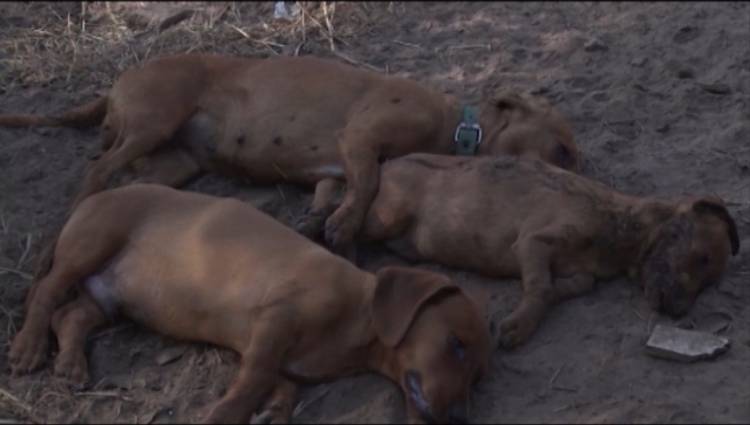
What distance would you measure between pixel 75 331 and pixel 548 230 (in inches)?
86.2

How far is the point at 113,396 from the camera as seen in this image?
5.82 metres

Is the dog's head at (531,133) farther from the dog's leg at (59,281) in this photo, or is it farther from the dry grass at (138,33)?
the dog's leg at (59,281)

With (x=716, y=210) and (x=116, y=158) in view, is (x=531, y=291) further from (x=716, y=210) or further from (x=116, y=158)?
(x=116, y=158)

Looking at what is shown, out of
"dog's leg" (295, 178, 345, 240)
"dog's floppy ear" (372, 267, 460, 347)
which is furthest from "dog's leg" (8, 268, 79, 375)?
"dog's floppy ear" (372, 267, 460, 347)

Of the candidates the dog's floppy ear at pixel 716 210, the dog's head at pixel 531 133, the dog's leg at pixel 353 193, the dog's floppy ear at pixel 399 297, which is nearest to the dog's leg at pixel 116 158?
the dog's leg at pixel 353 193

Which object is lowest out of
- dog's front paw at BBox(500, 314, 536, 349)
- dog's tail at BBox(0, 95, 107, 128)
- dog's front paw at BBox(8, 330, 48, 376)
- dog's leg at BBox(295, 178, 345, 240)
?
dog's front paw at BBox(8, 330, 48, 376)

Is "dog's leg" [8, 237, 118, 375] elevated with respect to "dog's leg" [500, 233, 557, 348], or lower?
lower

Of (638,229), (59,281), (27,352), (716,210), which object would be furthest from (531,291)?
(27,352)

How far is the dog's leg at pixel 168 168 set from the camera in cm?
765

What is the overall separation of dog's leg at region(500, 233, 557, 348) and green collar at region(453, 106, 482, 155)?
1.05m

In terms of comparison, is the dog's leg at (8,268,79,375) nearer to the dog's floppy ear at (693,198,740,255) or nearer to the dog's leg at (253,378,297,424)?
the dog's leg at (253,378,297,424)

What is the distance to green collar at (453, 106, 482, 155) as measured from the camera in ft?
24.7

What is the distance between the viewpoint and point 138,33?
9258 mm

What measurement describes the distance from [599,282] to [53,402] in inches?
101
